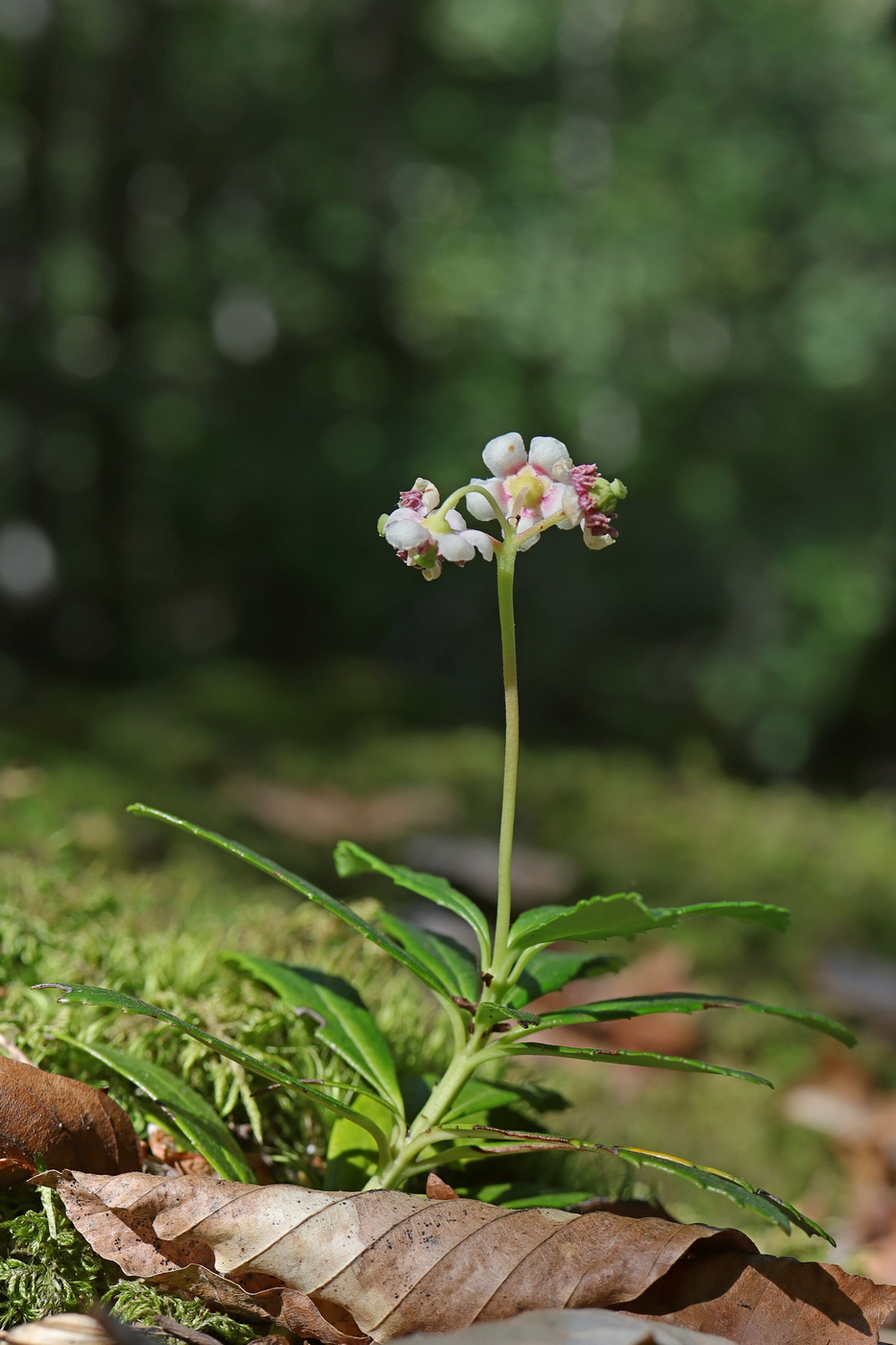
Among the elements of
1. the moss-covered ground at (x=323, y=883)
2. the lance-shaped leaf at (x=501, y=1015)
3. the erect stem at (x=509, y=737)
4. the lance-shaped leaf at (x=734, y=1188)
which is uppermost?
the erect stem at (x=509, y=737)

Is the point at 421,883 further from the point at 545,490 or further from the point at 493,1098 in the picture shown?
the point at 545,490

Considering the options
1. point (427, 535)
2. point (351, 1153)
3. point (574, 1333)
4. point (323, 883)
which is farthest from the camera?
point (323, 883)

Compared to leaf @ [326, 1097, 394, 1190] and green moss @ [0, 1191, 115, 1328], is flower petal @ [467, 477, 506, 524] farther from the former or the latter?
green moss @ [0, 1191, 115, 1328]

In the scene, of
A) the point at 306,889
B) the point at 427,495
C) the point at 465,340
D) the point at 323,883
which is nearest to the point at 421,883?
the point at 306,889

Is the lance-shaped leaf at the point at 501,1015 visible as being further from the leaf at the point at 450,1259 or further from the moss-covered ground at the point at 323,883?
the moss-covered ground at the point at 323,883

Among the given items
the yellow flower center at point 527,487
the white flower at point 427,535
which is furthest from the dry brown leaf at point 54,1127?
the yellow flower center at point 527,487

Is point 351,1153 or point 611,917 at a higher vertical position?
point 611,917
